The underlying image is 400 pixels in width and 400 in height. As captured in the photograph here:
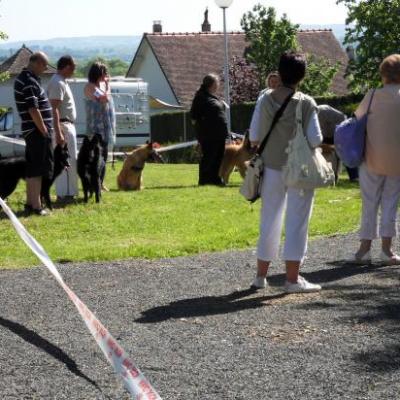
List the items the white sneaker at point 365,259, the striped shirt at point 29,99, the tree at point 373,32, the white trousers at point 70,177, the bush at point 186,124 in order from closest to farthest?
1. the white sneaker at point 365,259
2. the striped shirt at point 29,99
3. the white trousers at point 70,177
4. the tree at point 373,32
5. the bush at point 186,124

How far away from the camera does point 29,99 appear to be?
12016 millimetres

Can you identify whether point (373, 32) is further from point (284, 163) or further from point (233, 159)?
point (284, 163)

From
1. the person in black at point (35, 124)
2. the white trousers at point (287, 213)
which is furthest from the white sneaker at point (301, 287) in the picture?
the person in black at point (35, 124)

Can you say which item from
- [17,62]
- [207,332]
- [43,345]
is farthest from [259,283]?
[17,62]

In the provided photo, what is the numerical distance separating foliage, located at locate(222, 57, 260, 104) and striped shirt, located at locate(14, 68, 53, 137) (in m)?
37.4

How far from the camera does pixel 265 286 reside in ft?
26.9

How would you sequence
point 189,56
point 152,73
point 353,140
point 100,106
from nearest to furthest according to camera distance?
point 353,140, point 100,106, point 189,56, point 152,73

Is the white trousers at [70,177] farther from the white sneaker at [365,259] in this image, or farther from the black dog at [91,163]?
the white sneaker at [365,259]

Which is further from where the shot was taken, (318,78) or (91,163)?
(318,78)

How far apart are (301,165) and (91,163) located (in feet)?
22.5

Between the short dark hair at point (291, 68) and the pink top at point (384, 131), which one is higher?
the short dark hair at point (291, 68)

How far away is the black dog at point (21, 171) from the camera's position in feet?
43.2

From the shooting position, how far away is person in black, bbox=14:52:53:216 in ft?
39.5

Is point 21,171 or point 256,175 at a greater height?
point 256,175
